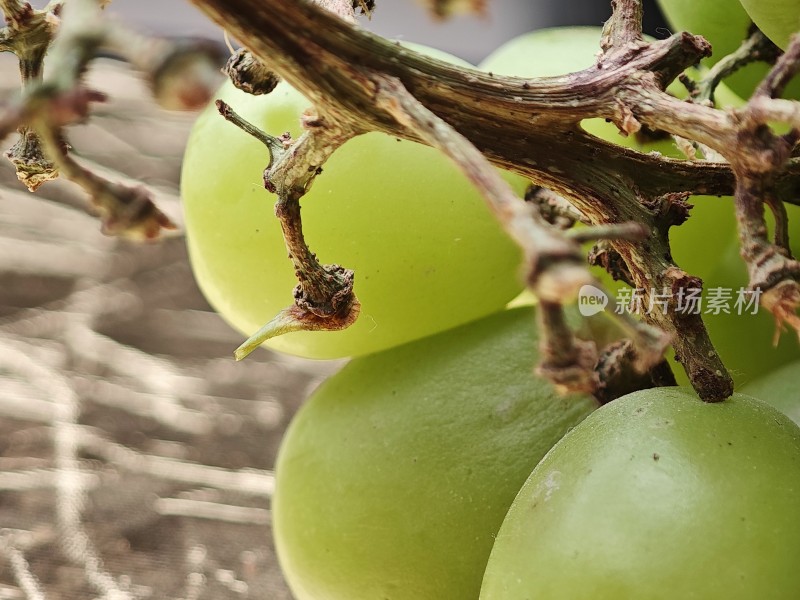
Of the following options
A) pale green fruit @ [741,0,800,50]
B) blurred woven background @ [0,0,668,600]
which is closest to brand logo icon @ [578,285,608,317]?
pale green fruit @ [741,0,800,50]

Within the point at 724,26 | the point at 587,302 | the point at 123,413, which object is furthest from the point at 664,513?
the point at 123,413

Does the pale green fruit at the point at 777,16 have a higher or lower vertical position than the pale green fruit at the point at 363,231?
higher

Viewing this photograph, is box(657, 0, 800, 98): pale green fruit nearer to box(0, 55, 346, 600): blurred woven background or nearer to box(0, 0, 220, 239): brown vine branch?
box(0, 0, 220, 239): brown vine branch

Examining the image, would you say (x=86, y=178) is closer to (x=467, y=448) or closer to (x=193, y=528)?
(x=467, y=448)

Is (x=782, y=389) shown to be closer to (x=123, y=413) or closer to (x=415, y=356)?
(x=415, y=356)

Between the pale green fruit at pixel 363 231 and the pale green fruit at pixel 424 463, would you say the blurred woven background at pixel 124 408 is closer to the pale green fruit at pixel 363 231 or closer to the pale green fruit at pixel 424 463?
the pale green fruit at pixel 363 231

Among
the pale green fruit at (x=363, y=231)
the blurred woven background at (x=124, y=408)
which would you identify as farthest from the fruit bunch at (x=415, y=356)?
the blurred woven background at (x=124, y=408)
